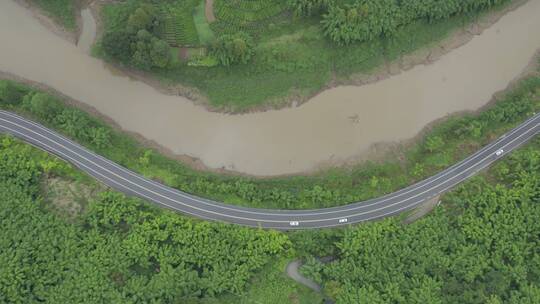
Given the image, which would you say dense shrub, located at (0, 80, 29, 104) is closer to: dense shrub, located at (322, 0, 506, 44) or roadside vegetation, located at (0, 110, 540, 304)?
roadside vegetation, located at (0, 110, 540, 304)

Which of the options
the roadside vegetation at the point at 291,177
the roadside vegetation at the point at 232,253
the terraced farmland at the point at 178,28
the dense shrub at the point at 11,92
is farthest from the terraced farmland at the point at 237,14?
the roadside vegetation at the point at 232,253

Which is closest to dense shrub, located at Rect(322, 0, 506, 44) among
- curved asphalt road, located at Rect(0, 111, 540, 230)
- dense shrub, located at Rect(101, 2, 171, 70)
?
curved asphalt road, located at Rect(0, 111, 540, 230)

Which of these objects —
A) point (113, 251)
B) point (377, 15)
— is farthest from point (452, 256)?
point (113, 251)

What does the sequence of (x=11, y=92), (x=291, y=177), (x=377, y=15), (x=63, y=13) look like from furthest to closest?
(x=63, y=13) < (x=377, y=15) < (x=291, y=177) < (x=11, y=92)

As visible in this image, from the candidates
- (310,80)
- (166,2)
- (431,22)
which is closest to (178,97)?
(166,2)

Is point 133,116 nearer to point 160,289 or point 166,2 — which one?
point 166,2

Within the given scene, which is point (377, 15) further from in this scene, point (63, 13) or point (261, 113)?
point (63, 13)
